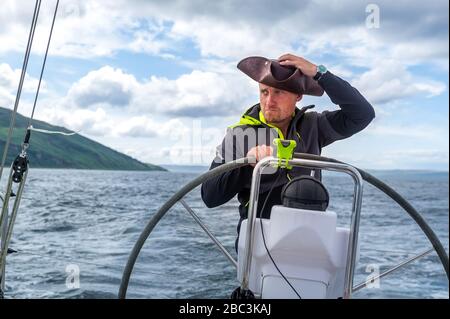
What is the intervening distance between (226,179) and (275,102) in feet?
1.39

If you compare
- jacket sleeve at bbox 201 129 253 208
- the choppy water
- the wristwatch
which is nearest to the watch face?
the wristwatch

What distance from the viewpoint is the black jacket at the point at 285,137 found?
205 centimetres

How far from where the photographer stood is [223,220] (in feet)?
31.9

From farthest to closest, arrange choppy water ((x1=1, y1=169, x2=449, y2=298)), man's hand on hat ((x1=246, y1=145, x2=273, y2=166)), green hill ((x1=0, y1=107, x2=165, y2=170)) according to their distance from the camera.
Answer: green hill ((x1=0, y1=107, x2=165, y2=170))
choppy water ((x1=1, y1=169, x2=449, y2=298))
man's hand on hat ((x1=246, y1=145, x2=273, y2=166))

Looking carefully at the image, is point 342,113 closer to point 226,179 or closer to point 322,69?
point 322,69

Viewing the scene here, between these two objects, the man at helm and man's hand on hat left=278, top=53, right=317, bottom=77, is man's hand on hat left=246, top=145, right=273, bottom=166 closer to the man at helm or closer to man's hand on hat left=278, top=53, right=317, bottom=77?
the man at helm

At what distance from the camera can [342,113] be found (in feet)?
7.58

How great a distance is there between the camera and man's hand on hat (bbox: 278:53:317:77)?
2051 millimetres

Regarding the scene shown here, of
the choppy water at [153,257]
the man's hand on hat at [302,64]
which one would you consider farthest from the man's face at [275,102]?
the choppy water at [153,257]

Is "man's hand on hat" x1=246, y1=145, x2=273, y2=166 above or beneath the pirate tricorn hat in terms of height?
beneath

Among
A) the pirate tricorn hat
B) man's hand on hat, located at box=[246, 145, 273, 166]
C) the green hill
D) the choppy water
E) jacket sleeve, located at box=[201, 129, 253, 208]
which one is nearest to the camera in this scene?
man's hand on hat, located at box=[246, 145, 273, 166]

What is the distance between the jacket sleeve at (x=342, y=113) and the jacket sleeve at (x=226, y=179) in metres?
0.41
